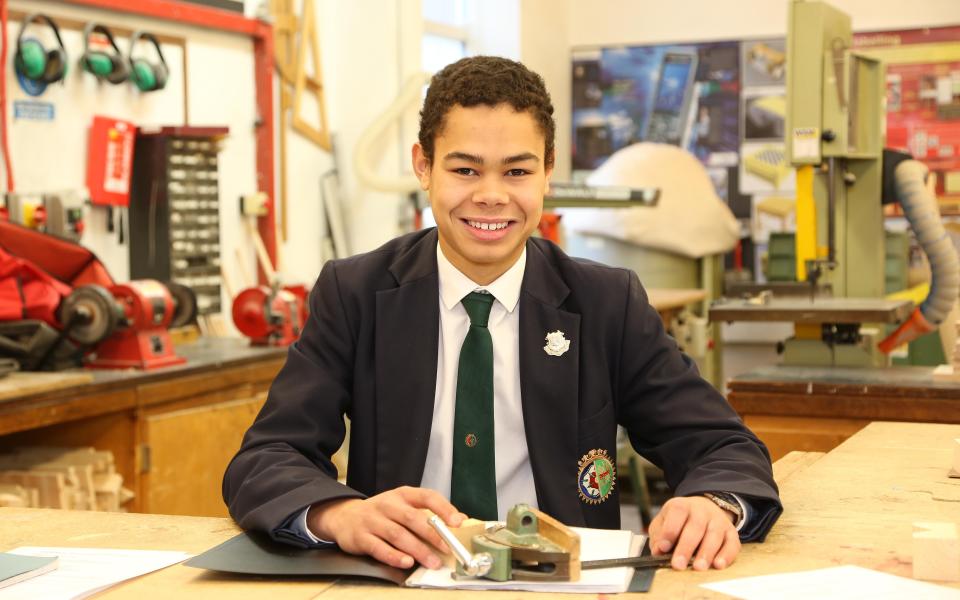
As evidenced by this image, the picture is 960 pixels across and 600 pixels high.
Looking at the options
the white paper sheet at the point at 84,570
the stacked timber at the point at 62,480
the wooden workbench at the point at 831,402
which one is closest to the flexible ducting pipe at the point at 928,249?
the wooden workbench at the point at 831,402

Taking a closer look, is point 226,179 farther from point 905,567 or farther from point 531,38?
point 905,567

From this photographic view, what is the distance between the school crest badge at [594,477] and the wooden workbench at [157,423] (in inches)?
65.2

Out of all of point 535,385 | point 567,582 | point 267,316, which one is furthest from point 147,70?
point 567,582

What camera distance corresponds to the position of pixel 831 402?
313 cm

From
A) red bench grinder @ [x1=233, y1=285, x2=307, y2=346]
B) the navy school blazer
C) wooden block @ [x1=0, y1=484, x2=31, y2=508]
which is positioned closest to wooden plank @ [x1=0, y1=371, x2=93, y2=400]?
wooden block @ [x1=0, y1=484, x2=31, y2=508]

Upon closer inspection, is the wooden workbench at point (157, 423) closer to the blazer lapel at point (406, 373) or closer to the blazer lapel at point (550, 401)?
the blazer lapel at point (406, 373)

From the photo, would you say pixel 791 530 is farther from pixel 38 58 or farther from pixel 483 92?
pixel 38 58

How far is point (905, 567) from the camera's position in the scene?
1.25 metres

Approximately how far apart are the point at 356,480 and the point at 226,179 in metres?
3.21

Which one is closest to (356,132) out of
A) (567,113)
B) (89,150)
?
(89,150)

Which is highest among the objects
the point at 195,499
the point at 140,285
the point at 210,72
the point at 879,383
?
the point at 210,72

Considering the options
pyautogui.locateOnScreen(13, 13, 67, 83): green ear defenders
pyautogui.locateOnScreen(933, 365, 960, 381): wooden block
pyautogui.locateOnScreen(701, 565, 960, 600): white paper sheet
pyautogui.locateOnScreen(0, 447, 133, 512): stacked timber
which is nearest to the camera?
pyautogui.locateOnScreen(701, 565, 960, 600): white paper sheet

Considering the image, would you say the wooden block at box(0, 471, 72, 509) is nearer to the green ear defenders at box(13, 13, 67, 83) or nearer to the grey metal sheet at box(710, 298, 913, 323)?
the green ear defenders at box(13, 13, 67, 83)

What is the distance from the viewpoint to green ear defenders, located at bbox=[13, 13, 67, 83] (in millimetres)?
3729
